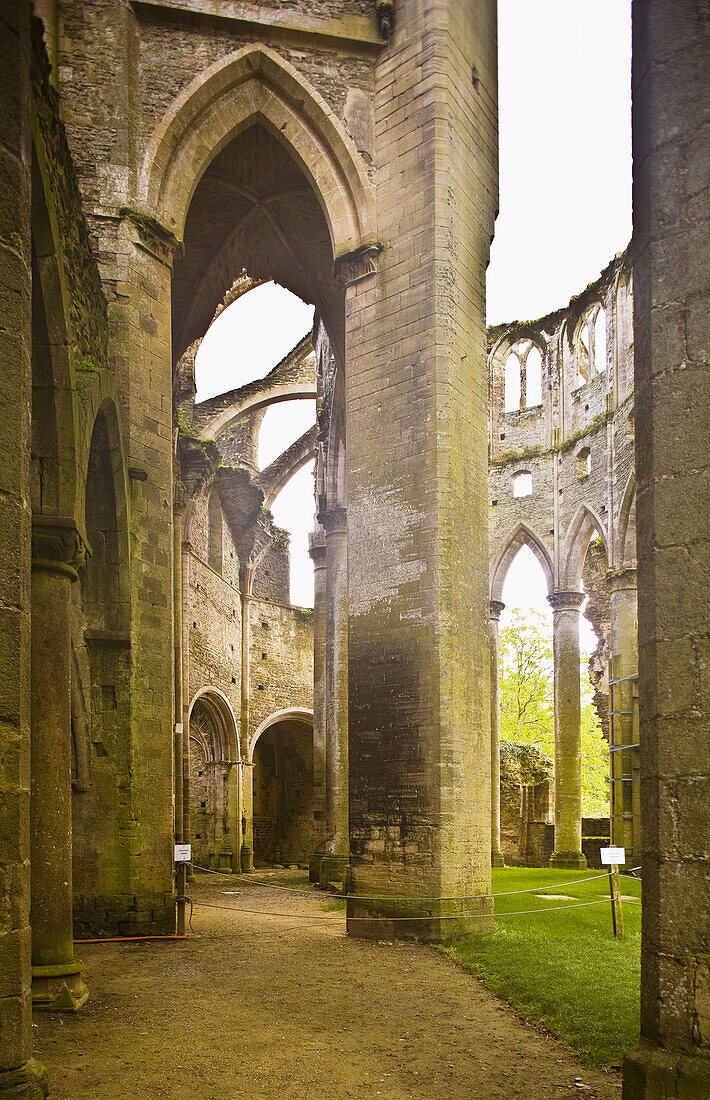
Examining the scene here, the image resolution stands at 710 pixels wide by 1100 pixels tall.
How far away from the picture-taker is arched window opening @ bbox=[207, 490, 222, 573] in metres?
20.9

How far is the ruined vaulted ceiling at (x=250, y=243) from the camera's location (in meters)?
14.1

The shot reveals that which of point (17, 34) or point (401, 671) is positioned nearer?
point (17, 34)

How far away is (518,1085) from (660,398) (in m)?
3.32

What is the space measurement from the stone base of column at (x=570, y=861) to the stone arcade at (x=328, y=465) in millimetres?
170

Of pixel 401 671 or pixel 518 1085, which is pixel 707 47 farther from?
pixel 401 671

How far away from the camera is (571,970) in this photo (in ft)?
24.1

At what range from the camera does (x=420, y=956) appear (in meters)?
8.77

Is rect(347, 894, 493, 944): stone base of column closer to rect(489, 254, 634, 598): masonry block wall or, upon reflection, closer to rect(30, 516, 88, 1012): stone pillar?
rect(30, 516, 88, 1012): stone pillar

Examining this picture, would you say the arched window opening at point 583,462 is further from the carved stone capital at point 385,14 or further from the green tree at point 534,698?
the green tree at point 534,698

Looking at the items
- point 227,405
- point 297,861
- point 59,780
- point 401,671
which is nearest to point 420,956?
point 401,671

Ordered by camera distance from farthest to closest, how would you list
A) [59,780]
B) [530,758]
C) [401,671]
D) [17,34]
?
[530,758], [401,671], [59,780], [17,34]

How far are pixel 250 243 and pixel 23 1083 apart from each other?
531 inches

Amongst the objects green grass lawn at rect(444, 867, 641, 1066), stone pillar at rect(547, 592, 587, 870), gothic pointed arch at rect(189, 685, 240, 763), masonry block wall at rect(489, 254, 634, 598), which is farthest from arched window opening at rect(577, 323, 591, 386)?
green grass lawn at rect(444, 867, 641, 1066)

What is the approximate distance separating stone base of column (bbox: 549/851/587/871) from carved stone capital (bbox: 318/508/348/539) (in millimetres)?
8977
